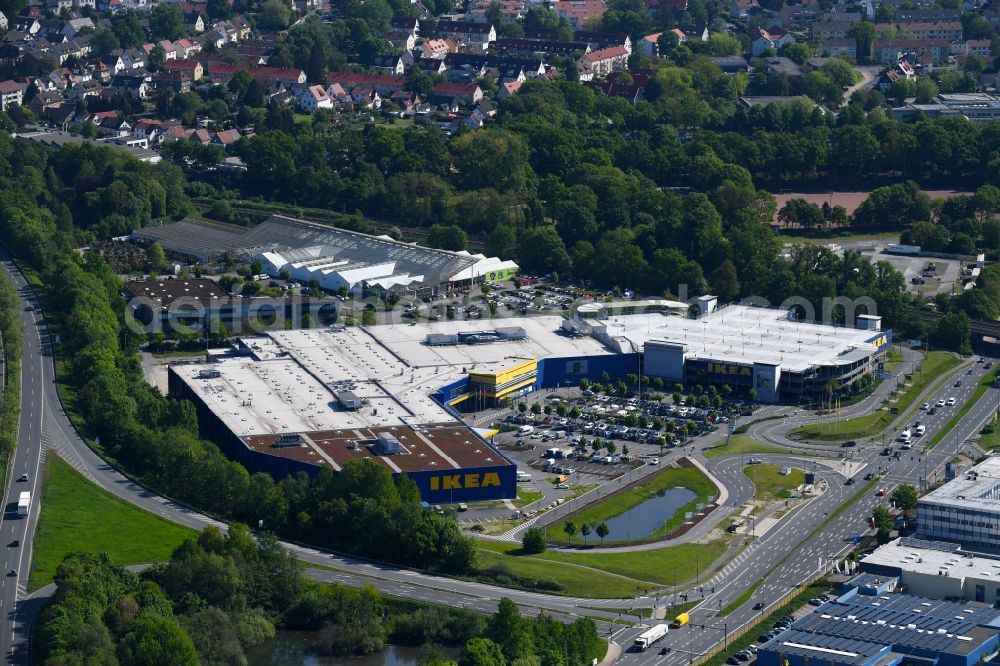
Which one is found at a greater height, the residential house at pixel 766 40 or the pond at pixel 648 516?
the residential house at pixel 766 40

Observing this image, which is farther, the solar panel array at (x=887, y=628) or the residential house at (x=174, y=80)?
the residential house at (x=174, y=80)

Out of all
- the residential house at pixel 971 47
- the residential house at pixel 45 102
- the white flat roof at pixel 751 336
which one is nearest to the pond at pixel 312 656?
the white flat roof at pixel 751 336

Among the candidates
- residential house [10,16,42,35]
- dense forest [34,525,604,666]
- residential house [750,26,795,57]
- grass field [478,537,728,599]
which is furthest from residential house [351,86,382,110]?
dense forest [34,525,604,666]

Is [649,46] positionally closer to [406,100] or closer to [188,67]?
[406,100]

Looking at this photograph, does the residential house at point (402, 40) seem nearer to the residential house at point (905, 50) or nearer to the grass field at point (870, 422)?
the residential house at point (905, 50)

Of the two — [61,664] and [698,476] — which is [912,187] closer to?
[698,476]

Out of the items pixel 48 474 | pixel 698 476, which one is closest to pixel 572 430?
pixel 698 476
